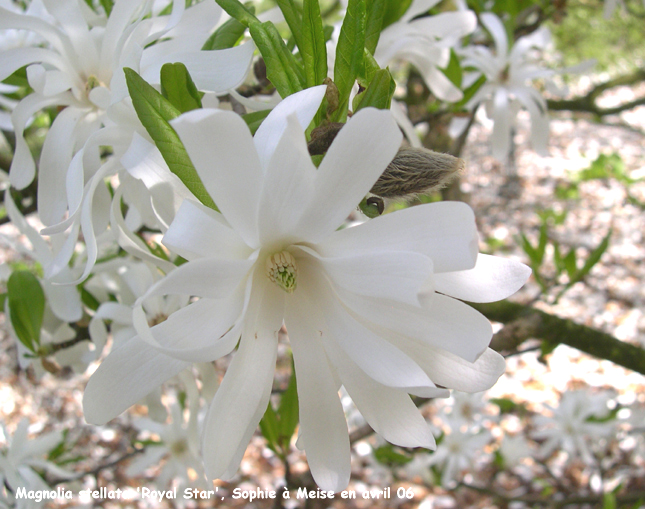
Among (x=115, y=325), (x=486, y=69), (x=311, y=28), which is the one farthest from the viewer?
(x=486, y=69)

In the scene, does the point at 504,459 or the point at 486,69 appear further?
the point at 504,459

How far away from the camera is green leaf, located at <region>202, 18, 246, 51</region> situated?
2.10 feet

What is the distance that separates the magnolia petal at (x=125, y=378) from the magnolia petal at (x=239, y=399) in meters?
0.05

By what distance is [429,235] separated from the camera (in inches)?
16.2

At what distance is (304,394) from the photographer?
0.51m

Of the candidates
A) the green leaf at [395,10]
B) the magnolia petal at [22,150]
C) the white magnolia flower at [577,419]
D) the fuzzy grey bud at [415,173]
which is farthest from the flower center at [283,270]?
the white magnolia flower at [577,419]

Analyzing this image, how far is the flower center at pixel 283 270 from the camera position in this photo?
493mm

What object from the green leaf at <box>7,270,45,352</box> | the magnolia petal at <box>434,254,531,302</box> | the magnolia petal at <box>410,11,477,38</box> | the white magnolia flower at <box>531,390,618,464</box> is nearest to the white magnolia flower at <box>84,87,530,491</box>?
the magnolia petal at <box>434,254,531,302</box>

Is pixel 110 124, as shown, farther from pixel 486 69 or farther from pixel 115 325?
pixel 486 69

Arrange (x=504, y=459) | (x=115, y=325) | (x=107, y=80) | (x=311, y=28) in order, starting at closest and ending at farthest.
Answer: (x=311, y=28)
(x=107, y=80)
(x=115, y=325)
(x=504, y=459)

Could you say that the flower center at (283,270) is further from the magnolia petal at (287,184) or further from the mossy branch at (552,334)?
the mossy branch at (552,334)

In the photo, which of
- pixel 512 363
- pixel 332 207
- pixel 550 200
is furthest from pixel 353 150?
pixel 550 200

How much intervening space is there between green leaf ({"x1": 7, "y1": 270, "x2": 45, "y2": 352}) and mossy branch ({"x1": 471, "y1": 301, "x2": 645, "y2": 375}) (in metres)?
0.78

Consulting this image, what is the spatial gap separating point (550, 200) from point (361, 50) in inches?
181
